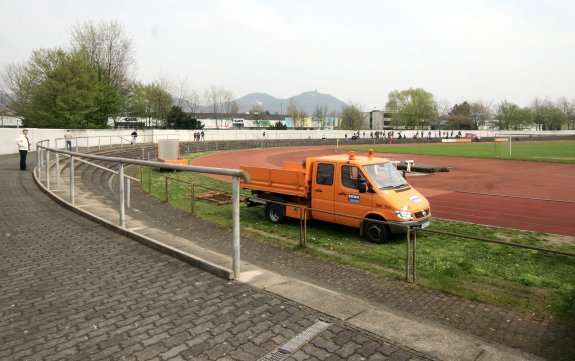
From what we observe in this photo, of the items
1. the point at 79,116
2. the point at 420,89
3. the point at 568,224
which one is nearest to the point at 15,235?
the point at 568,224

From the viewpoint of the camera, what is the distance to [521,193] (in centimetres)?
1852

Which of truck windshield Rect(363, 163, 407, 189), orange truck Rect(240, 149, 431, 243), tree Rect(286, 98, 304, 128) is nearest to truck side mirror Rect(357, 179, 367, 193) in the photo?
orange truck Rect(240, 149, 431, 243)

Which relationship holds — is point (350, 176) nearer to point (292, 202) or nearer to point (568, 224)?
point (292, 202)

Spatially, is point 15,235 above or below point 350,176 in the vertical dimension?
below

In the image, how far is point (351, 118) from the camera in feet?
386

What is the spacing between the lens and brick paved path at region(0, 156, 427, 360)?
13.1 ft

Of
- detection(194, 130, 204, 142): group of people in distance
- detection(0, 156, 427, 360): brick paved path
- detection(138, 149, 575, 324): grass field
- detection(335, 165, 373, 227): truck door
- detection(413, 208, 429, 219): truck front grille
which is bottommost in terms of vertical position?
detection(138, 149, 575, 324): grass field

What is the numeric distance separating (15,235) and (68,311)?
169 inches

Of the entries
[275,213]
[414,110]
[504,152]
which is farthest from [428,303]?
[414,110]

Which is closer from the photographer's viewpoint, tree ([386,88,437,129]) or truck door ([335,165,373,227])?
truck door ([335,165,373,227])

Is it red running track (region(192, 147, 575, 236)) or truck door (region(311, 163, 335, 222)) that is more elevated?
truck door (region(311, 163, 335, 222))

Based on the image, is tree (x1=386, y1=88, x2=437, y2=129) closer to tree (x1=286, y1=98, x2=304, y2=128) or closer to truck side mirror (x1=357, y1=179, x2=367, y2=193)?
tree (x1=286, y1=98, x2=304, y2=128)

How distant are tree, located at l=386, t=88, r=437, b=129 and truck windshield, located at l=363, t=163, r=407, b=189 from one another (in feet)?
396

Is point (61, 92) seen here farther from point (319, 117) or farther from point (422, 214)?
point (319, 117)
